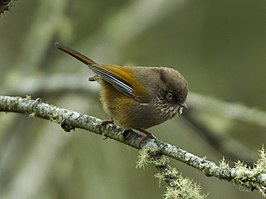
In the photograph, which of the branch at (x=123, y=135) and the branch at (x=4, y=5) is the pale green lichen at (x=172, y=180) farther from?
the branch at (x=4, y=5)

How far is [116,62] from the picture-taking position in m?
7.84

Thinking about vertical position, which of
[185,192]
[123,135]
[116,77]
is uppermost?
[116,77]

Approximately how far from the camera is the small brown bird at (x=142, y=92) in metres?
4.80

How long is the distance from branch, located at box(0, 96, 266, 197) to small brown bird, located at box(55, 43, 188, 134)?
1.66 ft

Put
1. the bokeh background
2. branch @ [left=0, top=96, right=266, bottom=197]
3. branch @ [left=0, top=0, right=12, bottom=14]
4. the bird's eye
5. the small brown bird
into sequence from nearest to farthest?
branch @ [left=0, top=96, right=266, bottom=197], branch @ [left=0, top=0, right=12, bottom=14], the small brown bird, the bird's eye, the bokeh background

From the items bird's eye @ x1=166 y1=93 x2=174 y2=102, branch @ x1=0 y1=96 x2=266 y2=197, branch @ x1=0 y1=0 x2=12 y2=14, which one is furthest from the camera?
bird's eye @ x1=166 y1=93 x2=174 y2=102

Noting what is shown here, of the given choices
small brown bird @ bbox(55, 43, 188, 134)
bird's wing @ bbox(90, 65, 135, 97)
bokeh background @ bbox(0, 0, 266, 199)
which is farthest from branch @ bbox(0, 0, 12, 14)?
bokeh background @ bbox(0, 0, 266, 199)

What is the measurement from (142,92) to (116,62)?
2.95m

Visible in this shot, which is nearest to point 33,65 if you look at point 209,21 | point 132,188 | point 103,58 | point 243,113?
point 103,58

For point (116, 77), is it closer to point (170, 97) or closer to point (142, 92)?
point (142, 92)

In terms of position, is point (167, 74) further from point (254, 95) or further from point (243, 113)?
point (254, 95)

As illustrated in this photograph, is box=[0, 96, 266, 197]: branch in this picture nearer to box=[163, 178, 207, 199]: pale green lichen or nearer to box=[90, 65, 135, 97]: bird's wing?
box=[163, 178, 207, 199]: pale green lichen

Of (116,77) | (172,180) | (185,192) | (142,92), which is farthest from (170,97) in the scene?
(185,192)

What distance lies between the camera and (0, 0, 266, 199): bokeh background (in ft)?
20.7
